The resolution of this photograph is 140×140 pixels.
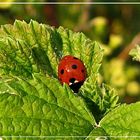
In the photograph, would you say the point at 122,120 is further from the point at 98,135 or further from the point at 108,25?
the point at 108,25

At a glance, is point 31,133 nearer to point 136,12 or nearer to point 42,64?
point 42,64

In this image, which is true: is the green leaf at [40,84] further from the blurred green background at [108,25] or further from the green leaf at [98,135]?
the blurred green background at [108,25]

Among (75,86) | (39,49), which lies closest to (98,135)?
(75,86)

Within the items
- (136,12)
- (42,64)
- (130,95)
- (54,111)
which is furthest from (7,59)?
(136,12)

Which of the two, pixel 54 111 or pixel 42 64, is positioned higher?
pixel 42 64

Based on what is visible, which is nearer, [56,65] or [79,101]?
[79,101]

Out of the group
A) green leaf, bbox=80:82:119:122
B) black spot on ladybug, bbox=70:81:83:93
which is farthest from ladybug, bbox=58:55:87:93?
green leaf, bbox=80:82:119:122

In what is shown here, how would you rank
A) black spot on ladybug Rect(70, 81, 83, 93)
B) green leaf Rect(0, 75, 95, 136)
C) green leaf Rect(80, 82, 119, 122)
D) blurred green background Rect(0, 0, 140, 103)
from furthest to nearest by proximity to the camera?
blurred green background Rect(0, 0, 140, 103) → black spot on ladybug Rect(70, 81, 83, 93) → green leaf Rect(80, 82, 119, 122) → green leaf Rect(0, 75, 95, 136)

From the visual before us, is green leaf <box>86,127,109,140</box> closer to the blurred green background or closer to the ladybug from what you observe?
the ladybug
